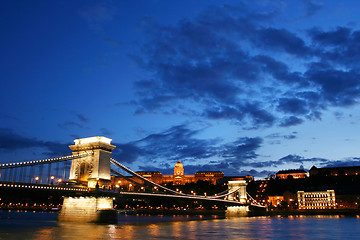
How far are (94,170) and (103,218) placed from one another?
5.85m

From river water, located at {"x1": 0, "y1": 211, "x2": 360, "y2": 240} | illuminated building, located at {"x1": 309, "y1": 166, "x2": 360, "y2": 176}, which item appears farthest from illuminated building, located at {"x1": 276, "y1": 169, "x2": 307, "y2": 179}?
river water, located at {"x1": 0, "y1": 211, "x2": 360, "y2": 240}

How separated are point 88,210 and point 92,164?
18.4 ft

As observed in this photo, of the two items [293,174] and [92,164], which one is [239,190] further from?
[293,174]

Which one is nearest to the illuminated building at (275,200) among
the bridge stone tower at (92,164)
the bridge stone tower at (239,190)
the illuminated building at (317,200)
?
the illuminated building at (317,200)

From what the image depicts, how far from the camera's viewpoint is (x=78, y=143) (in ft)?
147

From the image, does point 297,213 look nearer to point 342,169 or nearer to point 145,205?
point 145,205

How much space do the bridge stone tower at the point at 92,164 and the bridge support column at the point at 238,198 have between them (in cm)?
4901

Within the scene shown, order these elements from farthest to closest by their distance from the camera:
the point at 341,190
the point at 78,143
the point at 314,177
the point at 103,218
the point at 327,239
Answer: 1. the point at 314,177
2. the point at 341,190
3. the point at 78,143
4. the point at 103,218
5. the point at 327,239

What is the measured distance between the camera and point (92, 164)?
139 feet

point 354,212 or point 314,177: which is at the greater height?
Result: point 314,177

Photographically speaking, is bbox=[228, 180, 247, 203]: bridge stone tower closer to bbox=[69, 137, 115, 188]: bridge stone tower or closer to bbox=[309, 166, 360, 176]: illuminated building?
bbox=[69, 137, 115, 188]: bridge stone tower

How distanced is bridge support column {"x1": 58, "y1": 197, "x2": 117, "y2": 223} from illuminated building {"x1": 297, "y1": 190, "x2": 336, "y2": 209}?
95.0 m

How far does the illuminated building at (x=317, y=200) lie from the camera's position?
116 m

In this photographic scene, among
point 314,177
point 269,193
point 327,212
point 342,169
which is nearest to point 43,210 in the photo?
point 269,193
